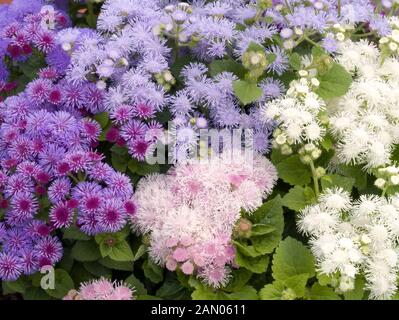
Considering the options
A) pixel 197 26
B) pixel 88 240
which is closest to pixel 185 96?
pixel 197 26

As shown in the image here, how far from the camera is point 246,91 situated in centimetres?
158

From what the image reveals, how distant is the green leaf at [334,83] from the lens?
1.61 meters

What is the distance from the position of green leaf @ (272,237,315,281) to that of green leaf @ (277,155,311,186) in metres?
0.19

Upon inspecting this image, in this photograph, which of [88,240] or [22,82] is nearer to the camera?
[88,240]

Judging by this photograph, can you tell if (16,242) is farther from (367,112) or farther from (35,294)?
(367,112)

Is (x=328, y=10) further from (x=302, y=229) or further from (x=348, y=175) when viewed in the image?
(x=302, y=229)

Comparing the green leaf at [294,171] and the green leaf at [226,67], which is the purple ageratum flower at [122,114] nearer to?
the green leaf at [226,67]

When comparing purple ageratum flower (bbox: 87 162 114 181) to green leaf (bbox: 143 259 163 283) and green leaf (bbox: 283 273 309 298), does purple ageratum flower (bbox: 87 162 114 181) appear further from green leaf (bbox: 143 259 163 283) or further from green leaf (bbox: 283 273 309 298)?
green leaf (bbox: 283 273 309 298)

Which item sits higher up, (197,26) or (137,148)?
(197,26)

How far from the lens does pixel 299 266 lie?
1.46 m

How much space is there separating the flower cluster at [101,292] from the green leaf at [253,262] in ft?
0.86

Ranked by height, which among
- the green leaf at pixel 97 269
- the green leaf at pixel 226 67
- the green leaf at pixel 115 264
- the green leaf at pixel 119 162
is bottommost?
the green leaf at pixel 97 269

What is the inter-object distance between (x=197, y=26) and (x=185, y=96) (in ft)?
0.63

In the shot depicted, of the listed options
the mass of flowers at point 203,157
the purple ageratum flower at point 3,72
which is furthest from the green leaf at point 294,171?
the purple ageratum flower at point 3,72
